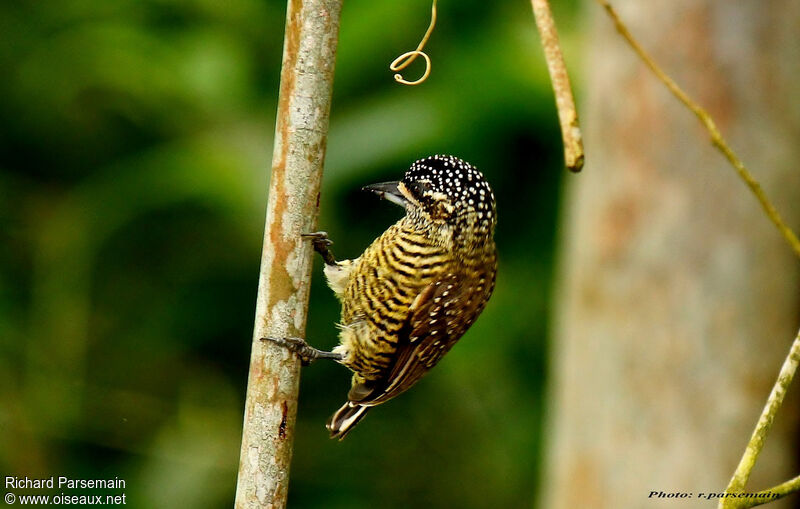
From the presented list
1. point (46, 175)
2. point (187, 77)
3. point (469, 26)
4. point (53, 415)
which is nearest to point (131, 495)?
point (53, 415)

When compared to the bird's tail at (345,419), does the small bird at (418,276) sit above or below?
above

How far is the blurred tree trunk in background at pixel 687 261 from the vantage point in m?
4.65

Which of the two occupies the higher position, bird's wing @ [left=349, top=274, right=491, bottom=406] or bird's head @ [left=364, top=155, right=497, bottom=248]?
bird's head @ [left=364, top=155, right=497, bottom=248]

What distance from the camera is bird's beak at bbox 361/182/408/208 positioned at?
3236mm

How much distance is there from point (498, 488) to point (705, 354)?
179cm

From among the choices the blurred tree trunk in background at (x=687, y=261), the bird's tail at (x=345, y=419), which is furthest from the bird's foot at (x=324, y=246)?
the blurred tree trunk in background at (x=687, y=261)

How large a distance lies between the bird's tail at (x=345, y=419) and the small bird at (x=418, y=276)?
0.12 meters

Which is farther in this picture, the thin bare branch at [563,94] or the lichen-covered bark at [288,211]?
the lichen-covered bark at [288,211]

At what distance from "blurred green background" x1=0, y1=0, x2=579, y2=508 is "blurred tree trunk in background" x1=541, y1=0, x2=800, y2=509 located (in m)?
0.72

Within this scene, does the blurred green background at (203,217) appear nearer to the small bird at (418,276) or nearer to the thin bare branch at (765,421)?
the small bird at (418,276)

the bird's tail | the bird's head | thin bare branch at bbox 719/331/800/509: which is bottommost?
the bird's tail

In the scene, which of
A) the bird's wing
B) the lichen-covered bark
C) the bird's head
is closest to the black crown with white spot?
the bird's head

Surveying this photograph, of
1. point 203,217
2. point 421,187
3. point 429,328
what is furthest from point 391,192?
point 203,217

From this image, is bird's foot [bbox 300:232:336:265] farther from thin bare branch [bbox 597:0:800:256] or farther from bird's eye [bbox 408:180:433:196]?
thin bare branch [bbox 597:0:800:256]
